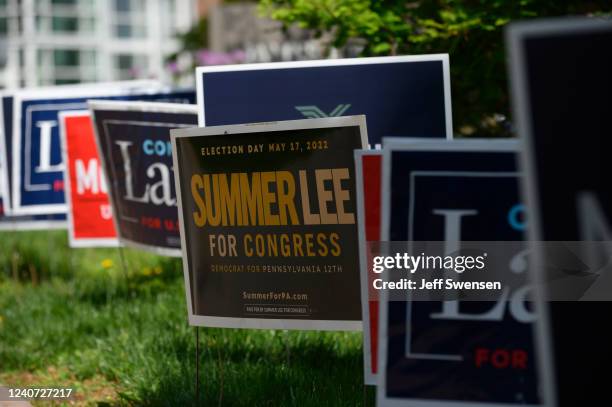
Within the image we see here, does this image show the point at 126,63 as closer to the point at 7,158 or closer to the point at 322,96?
the point at 7,158

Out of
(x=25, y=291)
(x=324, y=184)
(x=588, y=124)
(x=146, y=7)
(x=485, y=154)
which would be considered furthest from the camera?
(x=146, y=7)

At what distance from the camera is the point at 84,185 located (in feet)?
24.0

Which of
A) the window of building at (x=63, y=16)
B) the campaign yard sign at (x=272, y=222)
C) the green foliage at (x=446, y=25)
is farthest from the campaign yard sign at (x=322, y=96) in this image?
the window of building at (x=63, y=16)

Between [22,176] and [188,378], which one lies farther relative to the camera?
[22,176]

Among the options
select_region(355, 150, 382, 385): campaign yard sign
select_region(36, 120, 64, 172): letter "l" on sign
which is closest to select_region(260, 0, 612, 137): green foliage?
select_region(36, 120, 64, 172): letter "l" on sign

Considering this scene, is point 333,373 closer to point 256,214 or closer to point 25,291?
point 256,214

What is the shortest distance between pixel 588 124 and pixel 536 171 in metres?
0.17

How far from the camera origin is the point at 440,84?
4.62m

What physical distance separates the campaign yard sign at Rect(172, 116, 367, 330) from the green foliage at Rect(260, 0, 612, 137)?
2.40 m

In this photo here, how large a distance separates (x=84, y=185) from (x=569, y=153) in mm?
5420

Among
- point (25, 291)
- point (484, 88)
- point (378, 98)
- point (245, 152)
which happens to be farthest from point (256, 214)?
point (25, 291)

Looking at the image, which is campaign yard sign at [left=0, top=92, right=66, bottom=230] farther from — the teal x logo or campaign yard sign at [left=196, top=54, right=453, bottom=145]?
the teal x logo

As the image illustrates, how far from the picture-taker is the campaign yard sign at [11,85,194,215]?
316 inches

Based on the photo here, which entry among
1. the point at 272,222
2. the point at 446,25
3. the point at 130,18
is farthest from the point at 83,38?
the point at 272,222
